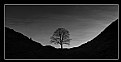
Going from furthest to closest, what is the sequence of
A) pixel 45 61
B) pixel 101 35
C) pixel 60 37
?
1. pixel 101 35
2. pixel 60 37
3. pixel 45 61

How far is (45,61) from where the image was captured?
13.8m

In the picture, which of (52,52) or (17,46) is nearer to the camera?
(52,52)

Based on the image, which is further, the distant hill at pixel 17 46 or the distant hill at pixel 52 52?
the distant hill at pixel 17 46

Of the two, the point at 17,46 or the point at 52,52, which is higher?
the point at 17,46

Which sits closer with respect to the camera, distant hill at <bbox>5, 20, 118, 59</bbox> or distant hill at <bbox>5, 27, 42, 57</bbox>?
distant hill at <bbox>5, 20, 118, 59</bbox>

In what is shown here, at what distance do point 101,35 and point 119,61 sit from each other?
2363 inches

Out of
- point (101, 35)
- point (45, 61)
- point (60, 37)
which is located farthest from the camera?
point (101, 35)

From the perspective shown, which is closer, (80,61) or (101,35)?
(80,61)
